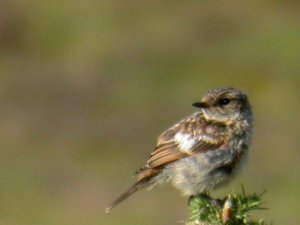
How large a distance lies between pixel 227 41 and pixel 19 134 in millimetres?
7280

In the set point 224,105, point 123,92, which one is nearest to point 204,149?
point 224,105

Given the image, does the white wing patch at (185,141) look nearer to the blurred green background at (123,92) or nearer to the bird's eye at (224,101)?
the bird's eye at (224,101)

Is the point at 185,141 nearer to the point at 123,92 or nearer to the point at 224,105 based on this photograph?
the point at 224,105

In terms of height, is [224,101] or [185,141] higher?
[224,101]

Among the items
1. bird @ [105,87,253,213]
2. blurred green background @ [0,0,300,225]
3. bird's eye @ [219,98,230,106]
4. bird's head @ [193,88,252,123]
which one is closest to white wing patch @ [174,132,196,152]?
bird @ [105,87,253,213]

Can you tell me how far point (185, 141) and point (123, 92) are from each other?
49.6 feet

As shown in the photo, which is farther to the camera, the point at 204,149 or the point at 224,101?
the point at 224,101

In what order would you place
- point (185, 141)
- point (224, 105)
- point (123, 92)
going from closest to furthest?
point (185, 141) → point (224, 105) → point (123, 92)

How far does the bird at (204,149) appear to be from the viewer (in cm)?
1177

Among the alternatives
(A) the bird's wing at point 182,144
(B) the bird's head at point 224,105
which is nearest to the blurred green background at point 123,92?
(B) the bird's head at point 224,105

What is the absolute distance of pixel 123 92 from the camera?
88.7 ft

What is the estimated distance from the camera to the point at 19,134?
82.1 ft

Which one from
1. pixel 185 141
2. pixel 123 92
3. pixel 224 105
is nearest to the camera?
pixel 185 141

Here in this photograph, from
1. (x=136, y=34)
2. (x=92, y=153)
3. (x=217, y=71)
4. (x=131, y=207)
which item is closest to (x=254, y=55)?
(x=217, y=71)
